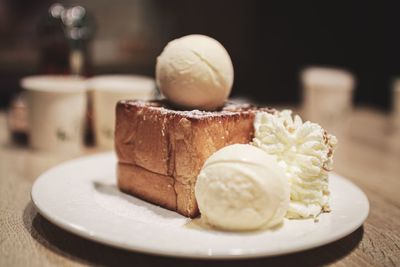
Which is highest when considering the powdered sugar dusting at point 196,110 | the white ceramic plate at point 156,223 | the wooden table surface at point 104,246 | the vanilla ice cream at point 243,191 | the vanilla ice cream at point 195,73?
the vanilla ice cream at point 195,73

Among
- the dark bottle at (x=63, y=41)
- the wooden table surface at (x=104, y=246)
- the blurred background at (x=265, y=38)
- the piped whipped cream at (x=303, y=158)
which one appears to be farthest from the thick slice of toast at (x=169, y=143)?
the blurred background at (x=265, y=38)

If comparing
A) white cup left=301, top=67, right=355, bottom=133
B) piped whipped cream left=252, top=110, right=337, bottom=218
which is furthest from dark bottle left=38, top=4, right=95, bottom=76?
piped whipped cream left=252, top=110, right=337, bottom=218

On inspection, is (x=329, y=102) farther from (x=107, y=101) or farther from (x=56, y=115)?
(x=56, y=115)

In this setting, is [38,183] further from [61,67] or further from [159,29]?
[159,29]

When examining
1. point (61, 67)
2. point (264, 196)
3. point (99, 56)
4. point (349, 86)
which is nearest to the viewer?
point (264, 196)

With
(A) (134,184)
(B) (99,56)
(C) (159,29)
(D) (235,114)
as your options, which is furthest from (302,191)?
(C) (159,29)

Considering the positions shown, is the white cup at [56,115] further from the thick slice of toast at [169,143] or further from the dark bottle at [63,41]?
the thick slice of toast at [169,143]

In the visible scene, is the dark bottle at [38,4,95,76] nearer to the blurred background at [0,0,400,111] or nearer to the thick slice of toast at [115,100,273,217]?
the thick slice of toast at [115,100,273,217]
